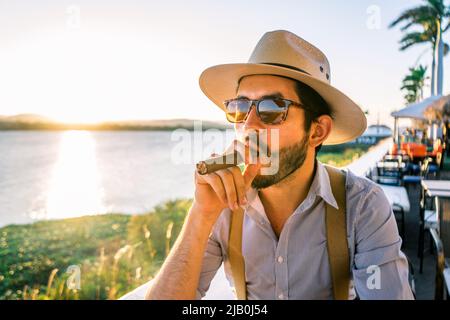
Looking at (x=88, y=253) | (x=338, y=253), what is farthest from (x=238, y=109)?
(x=88, y=253)

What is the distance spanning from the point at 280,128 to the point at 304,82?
26 centimetres

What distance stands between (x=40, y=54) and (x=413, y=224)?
19.6 feet

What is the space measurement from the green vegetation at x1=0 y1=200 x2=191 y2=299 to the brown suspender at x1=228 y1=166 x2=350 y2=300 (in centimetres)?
219

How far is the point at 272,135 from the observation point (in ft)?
5.00

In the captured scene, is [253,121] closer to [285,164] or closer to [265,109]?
[265,109]

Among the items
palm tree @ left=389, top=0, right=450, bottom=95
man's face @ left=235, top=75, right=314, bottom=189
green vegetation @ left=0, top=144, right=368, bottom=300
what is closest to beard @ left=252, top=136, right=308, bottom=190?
man's face @ left=235, top=75, right=314, bottom=189

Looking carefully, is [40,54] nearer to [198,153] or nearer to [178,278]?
[198,153]

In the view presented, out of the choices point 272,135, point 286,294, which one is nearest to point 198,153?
point 272,135

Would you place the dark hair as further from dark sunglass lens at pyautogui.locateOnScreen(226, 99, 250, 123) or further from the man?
dark sunglass lens at pyautogui.locateOnScreen(226, 99, 250, 123)

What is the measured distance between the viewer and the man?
50.9 inches

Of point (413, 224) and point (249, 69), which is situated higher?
point (249, 69)

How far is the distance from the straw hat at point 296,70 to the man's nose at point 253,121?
204mm

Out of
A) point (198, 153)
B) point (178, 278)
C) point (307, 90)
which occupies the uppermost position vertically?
point (307, 90)

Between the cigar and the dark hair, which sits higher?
the dark hair
